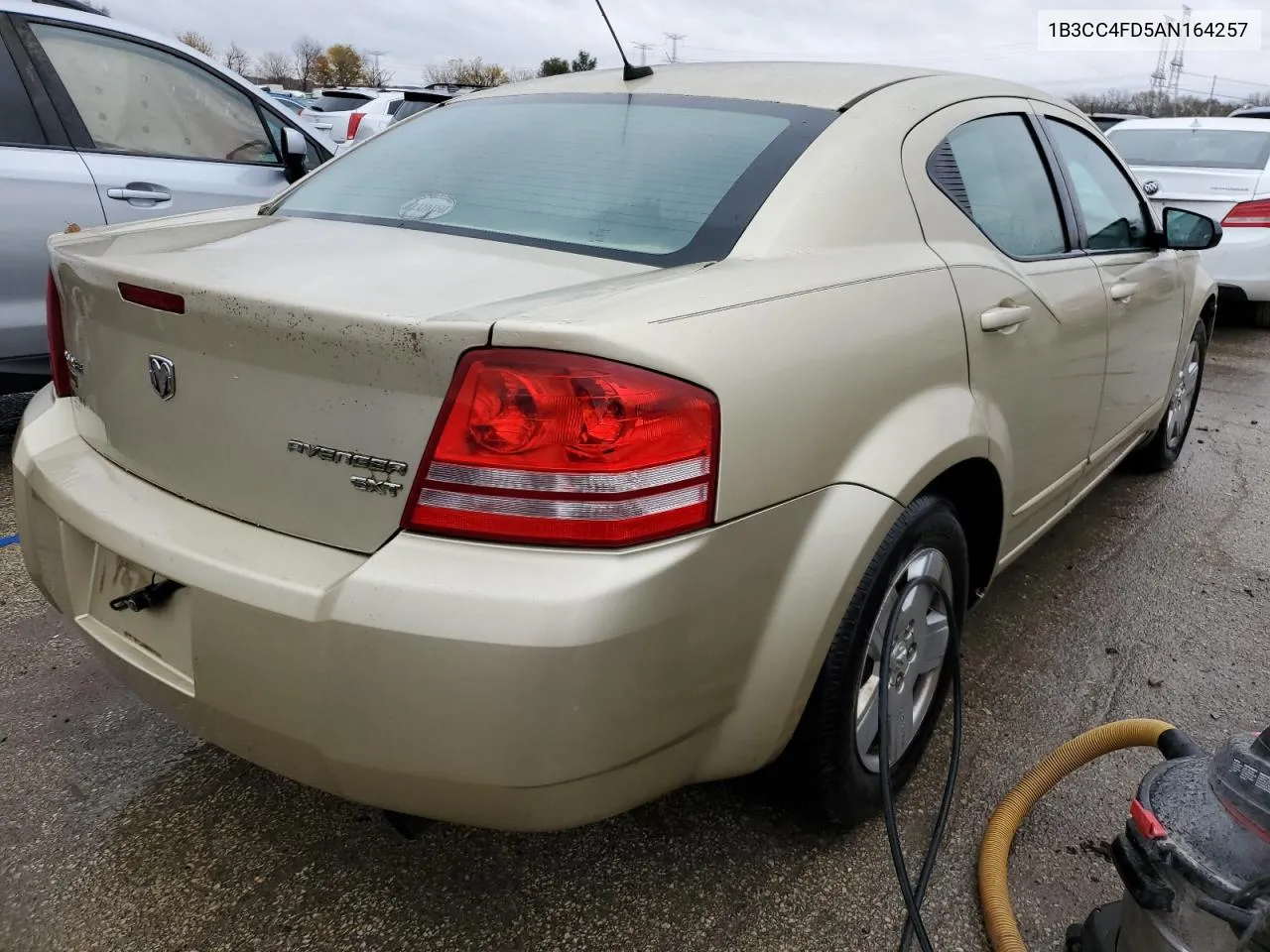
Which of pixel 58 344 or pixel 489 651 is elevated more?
pixel 58 344

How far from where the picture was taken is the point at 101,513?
5.58 feet

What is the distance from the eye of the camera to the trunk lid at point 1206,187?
6.84m

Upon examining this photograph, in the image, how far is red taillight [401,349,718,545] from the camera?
1.35 m

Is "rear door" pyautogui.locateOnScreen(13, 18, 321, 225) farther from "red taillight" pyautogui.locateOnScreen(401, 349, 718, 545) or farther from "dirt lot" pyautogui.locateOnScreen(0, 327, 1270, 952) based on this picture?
"red taillight" pyautogui.locateOnScreen(401, 349, 718, 545)

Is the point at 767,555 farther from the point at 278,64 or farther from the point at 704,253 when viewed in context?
the point at 278,64

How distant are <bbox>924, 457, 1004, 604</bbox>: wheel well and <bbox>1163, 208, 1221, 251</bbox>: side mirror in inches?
65.1

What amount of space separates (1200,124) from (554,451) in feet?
27.5

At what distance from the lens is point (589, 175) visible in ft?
6.75

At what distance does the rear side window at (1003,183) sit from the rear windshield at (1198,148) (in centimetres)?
550

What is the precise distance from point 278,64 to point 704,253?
258 feet

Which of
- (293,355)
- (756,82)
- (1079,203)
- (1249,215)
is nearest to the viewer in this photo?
(293,355)

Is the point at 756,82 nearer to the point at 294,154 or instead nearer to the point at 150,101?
the point at 294,154

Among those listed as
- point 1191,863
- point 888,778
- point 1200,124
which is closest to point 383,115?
point 1200,124

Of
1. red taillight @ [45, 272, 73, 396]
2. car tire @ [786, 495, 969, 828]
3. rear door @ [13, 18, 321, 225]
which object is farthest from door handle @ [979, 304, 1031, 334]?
rear door @ [13, 18, 321, 225]
